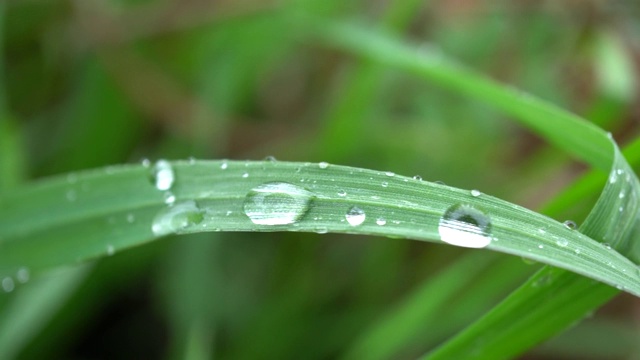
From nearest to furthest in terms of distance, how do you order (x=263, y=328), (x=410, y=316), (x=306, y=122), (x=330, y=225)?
(x=330, y=225)
(x=410, y=316)
(x=263, y=328)
(x=306, y=122)

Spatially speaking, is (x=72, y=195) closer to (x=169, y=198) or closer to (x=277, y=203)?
(x=169, y=198)

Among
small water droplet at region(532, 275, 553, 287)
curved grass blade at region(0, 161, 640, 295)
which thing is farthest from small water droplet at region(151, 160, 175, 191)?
small water droplet at region(532, 275, 553, 287)

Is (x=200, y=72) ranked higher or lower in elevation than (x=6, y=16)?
lower

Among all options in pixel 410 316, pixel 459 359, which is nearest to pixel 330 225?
pixel 459 359

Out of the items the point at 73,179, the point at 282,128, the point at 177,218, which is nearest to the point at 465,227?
the point at 177,218

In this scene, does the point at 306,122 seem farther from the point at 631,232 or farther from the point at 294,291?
the point at 631,232

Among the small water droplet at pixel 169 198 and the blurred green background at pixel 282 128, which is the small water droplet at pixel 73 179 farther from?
the blurred green background at pixel 282 128

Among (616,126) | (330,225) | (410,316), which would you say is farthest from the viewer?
(616,126)

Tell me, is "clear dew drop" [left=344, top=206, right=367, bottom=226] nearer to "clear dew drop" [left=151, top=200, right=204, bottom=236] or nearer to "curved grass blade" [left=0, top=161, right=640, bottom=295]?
"curved grass blade" [left=0, top=161, right=640, bottom=295]
